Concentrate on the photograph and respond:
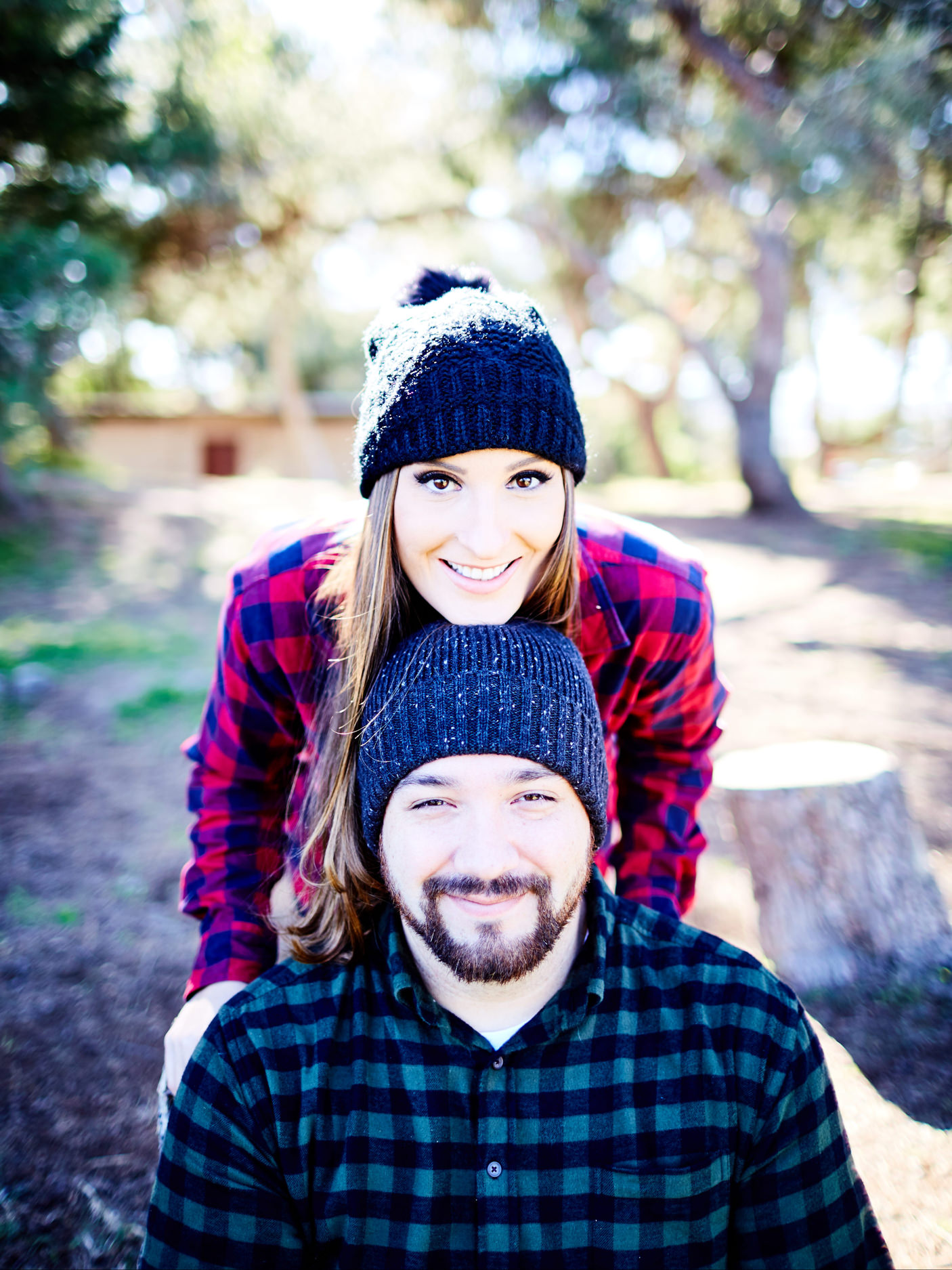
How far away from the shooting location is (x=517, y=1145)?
1453mm

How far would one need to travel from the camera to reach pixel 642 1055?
4.96 ft

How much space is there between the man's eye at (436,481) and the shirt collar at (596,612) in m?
0.42

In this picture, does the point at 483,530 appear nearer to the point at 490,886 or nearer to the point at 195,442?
the point at 490,886

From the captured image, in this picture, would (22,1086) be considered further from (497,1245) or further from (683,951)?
(683,951)

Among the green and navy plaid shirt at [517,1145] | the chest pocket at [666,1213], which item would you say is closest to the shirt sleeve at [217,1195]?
the green and navy plaid shirt at [517,1145]

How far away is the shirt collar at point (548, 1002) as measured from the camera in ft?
4.99

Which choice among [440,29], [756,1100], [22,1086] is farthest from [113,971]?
[440,29]

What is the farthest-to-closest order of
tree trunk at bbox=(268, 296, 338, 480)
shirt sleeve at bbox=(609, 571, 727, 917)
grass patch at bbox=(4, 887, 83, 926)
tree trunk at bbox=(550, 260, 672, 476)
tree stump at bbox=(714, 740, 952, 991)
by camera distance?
tree trunk at bbox=(268, 296, 338, 480), tree trunk at bbox=(550, 260, 672, 476), grass patch at bbox=(4, 887, 83, 926), tree stump at bbox=(714, 740, 952, 991), shirt sleeve at bbox=(609, 571, 727, 917)

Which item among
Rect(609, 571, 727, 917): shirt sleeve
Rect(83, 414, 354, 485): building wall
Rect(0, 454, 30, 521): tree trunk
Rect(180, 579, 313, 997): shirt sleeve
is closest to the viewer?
Rect(180, 579, 313, 997): shirt sleeve

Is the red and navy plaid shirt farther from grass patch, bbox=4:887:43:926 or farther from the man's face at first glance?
grass patch, bbox=4:887:43:926

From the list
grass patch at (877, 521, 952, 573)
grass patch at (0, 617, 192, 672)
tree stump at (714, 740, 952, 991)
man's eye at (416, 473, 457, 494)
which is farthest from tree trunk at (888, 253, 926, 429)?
man's eye at (416, 473, 457, 494)

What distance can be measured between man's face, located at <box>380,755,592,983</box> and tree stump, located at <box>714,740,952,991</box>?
1.56m

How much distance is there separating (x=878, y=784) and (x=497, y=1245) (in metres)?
2.01

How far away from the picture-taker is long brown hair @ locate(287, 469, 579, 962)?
1712mm
